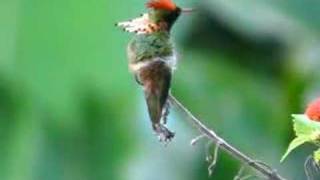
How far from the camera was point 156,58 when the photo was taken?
0.49 m

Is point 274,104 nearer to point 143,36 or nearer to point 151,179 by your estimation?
point 151,179

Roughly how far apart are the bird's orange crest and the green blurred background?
1.03m

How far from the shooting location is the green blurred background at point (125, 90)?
164cm

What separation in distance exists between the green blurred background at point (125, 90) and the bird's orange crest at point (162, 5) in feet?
3.38

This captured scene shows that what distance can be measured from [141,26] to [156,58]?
0.09ft

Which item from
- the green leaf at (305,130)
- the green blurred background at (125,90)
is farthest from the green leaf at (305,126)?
the green blurred background at (125,90)

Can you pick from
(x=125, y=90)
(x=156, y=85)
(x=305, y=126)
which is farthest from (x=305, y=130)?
(x=125, y=90)

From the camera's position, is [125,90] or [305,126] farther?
[125,90]

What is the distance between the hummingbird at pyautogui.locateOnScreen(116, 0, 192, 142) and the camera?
19.2 inches

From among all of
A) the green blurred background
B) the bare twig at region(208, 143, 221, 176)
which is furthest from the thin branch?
the green blurred background

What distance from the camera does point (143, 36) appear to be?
51cm

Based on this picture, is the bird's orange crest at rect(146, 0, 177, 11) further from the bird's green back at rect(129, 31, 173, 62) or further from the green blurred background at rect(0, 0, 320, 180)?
the green blurred background at rect(0, 0, 320, 180)

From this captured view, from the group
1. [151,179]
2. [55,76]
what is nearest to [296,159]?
[151,179]

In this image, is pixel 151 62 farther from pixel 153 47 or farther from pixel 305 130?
pixel 305 130
